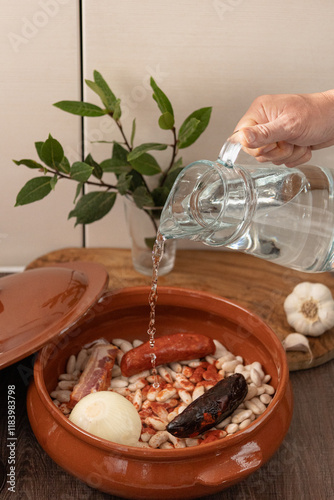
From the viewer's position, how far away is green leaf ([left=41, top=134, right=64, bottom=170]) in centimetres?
101

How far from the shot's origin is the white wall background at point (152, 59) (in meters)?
1.10

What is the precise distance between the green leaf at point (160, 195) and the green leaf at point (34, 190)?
203 mm

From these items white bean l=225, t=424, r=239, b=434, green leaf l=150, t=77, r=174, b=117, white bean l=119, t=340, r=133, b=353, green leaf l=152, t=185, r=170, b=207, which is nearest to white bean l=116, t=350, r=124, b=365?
white bean l=119, t=340, r=133, b=353

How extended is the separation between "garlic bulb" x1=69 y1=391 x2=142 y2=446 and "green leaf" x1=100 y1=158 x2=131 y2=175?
Answer: 0.45 metres

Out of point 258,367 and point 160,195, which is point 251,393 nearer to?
point 258,367

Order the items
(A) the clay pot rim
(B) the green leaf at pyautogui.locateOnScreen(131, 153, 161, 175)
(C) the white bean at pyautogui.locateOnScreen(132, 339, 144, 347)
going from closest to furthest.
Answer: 1. (A) the clay pot rim
2. (C) the white bean at pyautogui.locateOnScreen(132, 339, 144, 347)
3. (B) the green leaf at pyautogui.locateOnScreen(131, 153, 161, 175)

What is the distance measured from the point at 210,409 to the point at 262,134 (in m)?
0.36

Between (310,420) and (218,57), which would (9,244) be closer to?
(218,57)

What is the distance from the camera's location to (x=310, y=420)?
92cm

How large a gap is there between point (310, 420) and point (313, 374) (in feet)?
0.36

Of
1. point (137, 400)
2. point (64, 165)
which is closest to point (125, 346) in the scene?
point (137, 400)

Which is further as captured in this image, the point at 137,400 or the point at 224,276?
the point at 224,276

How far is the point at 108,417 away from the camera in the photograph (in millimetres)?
767

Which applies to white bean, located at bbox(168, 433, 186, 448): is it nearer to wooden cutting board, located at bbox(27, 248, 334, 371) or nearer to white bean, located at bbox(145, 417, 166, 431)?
white bean, located at bbox(145, 417, 166, 431)
